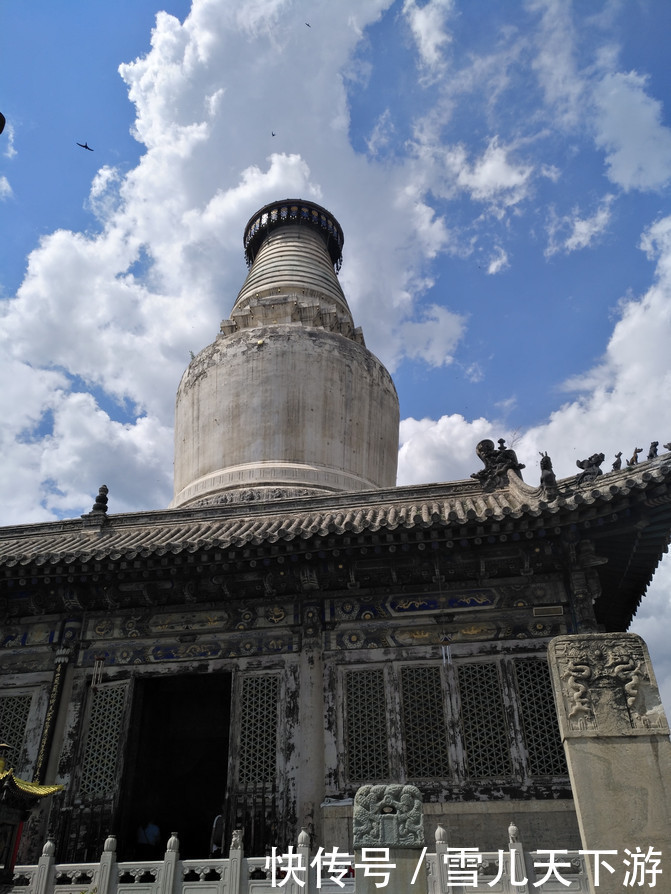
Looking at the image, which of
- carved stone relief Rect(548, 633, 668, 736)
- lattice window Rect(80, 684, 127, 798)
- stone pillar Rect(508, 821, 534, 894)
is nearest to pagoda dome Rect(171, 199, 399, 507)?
lattice window Rect(80, 684, 127, 798)

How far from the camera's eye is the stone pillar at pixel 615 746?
19.1 ft

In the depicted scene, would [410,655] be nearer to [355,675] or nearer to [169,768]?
[355,675]

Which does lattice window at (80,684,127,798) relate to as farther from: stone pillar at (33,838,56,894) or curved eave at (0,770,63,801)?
curved eave at (0,770,63,801)

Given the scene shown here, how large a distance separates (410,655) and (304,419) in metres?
9.30

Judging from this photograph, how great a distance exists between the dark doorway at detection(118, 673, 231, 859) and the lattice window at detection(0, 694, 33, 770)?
8.47 ft

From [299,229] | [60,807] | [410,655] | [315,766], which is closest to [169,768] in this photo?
[60,807]

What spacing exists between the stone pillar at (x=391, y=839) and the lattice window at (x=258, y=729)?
4.06 meters

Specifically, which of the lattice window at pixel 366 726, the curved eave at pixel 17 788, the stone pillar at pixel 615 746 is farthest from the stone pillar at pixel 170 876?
the stone pillar at pixel 615 746

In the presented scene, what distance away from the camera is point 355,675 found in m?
10.6

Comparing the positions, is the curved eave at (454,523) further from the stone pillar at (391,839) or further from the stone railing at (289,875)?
the stone pillar at (391,839)

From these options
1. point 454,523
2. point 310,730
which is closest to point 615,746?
point 454,523

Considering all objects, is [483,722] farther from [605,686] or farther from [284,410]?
[284,410]

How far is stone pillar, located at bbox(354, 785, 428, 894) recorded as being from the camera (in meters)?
6.13

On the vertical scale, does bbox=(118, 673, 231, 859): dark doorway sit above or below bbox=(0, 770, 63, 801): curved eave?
above
